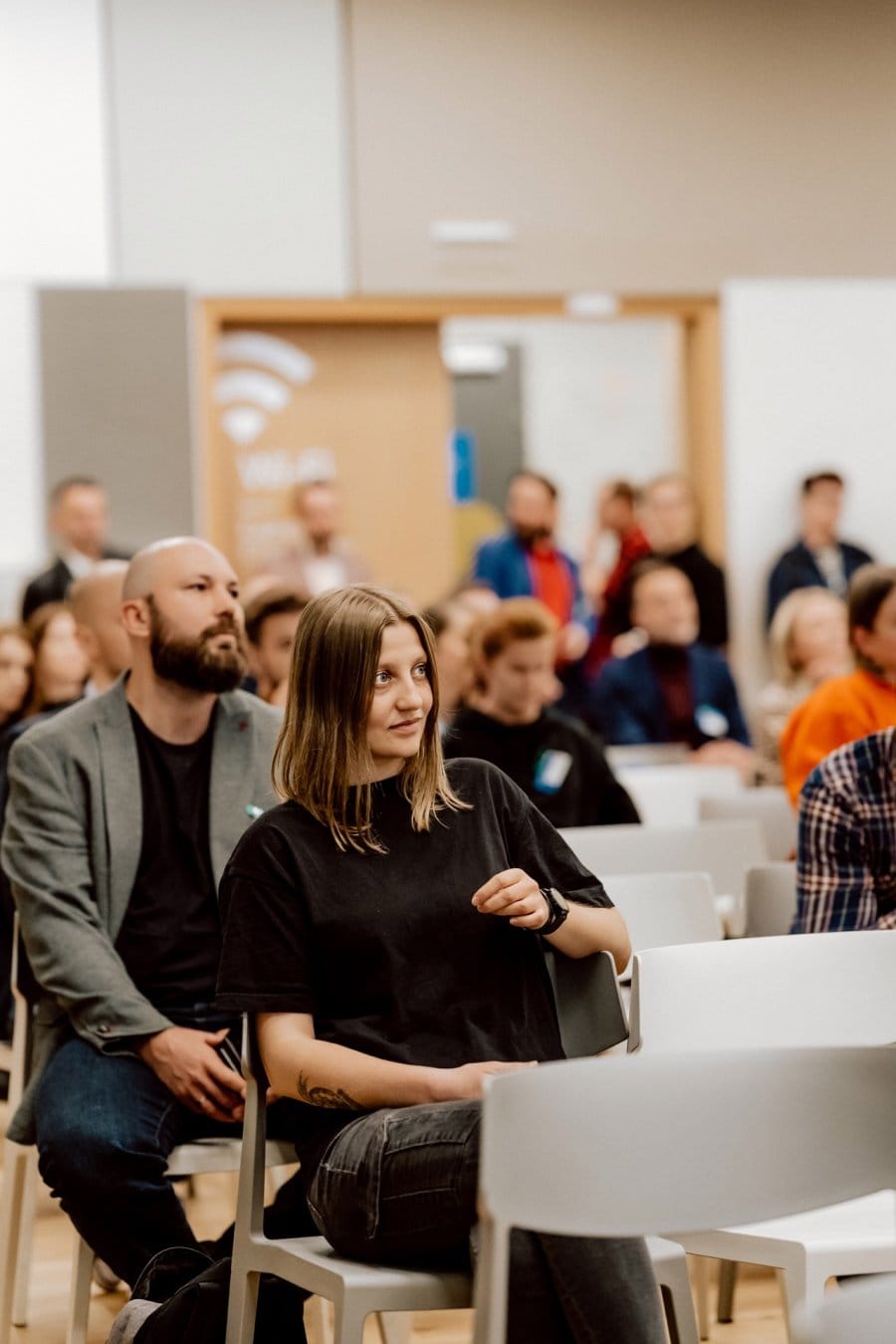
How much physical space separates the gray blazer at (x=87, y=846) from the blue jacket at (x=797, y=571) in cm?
558

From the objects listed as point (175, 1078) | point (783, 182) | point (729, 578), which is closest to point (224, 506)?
point (729, 578)

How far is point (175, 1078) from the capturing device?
8.70 feet

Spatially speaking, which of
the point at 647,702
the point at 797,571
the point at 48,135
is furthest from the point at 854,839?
the point at 48,135

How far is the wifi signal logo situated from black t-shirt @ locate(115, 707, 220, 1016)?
5.39 meters

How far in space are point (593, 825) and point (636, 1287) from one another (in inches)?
86.4

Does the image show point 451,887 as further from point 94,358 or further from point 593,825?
point 94,358

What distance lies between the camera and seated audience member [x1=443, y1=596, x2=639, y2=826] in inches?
157

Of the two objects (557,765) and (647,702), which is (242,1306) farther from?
(647,702)

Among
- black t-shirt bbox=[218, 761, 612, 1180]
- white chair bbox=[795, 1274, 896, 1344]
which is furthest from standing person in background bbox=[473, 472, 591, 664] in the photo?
white chair bbox=[795, 1274, 896, 1344]

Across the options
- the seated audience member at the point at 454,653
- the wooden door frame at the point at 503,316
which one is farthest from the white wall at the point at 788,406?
the seated audience member at the point at 454,653

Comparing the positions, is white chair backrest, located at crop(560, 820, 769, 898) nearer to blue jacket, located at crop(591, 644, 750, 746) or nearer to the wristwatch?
the wristwatch

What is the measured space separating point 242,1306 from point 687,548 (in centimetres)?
601

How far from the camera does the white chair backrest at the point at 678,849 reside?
338 centimetres

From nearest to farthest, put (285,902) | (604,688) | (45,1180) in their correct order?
(285,902) → (45,1180) → (604,688)
